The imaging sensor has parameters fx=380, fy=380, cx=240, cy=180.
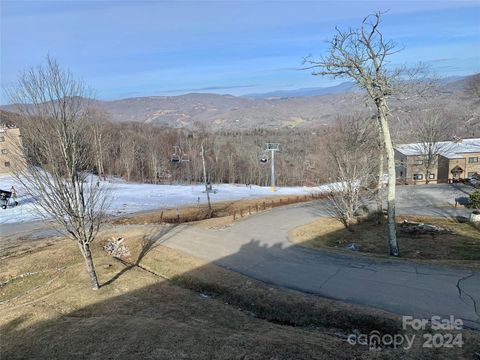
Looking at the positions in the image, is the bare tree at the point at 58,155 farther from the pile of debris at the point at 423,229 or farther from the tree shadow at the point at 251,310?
the pile of debris at the point at 423,229

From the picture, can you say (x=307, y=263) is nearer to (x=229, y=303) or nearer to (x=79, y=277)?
(x=229, y=303)

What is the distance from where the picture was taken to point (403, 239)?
1881 cm

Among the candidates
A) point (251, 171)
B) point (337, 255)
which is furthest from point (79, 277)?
point (251, 171)

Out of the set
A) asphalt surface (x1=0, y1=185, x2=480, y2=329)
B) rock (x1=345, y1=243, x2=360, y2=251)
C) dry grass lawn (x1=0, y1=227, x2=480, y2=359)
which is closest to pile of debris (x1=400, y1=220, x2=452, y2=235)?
rock (x1=345, y1=243, x2=360, y2=251)

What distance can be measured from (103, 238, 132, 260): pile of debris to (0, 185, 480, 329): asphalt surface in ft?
6.11

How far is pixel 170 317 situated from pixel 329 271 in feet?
19.4

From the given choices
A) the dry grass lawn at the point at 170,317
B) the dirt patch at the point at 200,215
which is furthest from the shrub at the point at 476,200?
the dry grass lawn at the point at 170,317

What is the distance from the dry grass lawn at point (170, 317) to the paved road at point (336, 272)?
816mm

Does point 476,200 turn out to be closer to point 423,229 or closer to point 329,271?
point 423,229

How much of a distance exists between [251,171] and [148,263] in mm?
69910

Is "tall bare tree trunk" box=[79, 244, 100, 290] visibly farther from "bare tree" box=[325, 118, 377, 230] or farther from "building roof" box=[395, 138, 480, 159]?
"building roof" box=[395, 138, 480, 159]

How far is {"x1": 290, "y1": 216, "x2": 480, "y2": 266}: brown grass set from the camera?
16000 millimetres

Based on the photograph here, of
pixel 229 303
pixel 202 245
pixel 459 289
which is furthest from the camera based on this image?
pixel 202 245

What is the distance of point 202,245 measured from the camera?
18.2m
